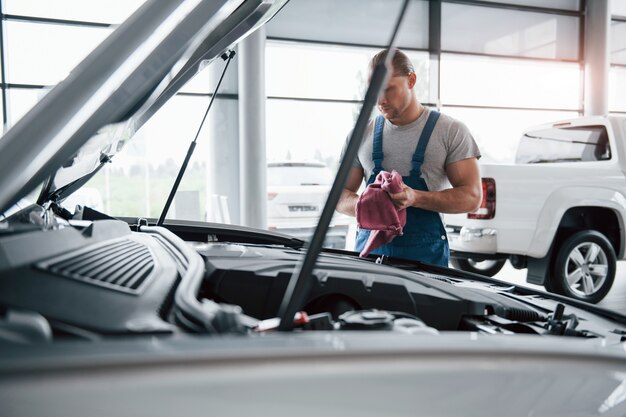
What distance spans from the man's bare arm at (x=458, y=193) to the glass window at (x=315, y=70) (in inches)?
256

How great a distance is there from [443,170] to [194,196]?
6796 millimetres

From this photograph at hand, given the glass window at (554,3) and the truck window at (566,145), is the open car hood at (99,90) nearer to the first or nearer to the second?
the truck window at (566,145)

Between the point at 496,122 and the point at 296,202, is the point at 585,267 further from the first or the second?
the point at 496,122

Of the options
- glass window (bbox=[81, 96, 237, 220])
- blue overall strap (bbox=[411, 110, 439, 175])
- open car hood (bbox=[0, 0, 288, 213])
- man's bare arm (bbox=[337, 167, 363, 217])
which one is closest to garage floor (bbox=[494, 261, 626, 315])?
man's bare arm (bbox=[337, 167, 363, 217])

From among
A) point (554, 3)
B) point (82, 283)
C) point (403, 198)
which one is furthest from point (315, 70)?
point (82, 283)

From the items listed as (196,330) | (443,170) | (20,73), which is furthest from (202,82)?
(196,330)

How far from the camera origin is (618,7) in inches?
453

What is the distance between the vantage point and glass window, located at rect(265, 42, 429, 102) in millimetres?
9021

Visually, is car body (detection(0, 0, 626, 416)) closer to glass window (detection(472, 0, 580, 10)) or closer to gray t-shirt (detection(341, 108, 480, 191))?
gray t-shirt (detection(341, 108, 480, 191))

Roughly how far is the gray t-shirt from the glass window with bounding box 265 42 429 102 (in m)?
6.40

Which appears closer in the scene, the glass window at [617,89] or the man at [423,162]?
the man at [423,162]

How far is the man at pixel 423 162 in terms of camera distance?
2494 millimetres

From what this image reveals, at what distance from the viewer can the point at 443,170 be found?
259 cm

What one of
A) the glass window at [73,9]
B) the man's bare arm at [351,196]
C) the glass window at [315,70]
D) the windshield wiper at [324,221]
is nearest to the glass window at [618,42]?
the glass window at [315,70]
